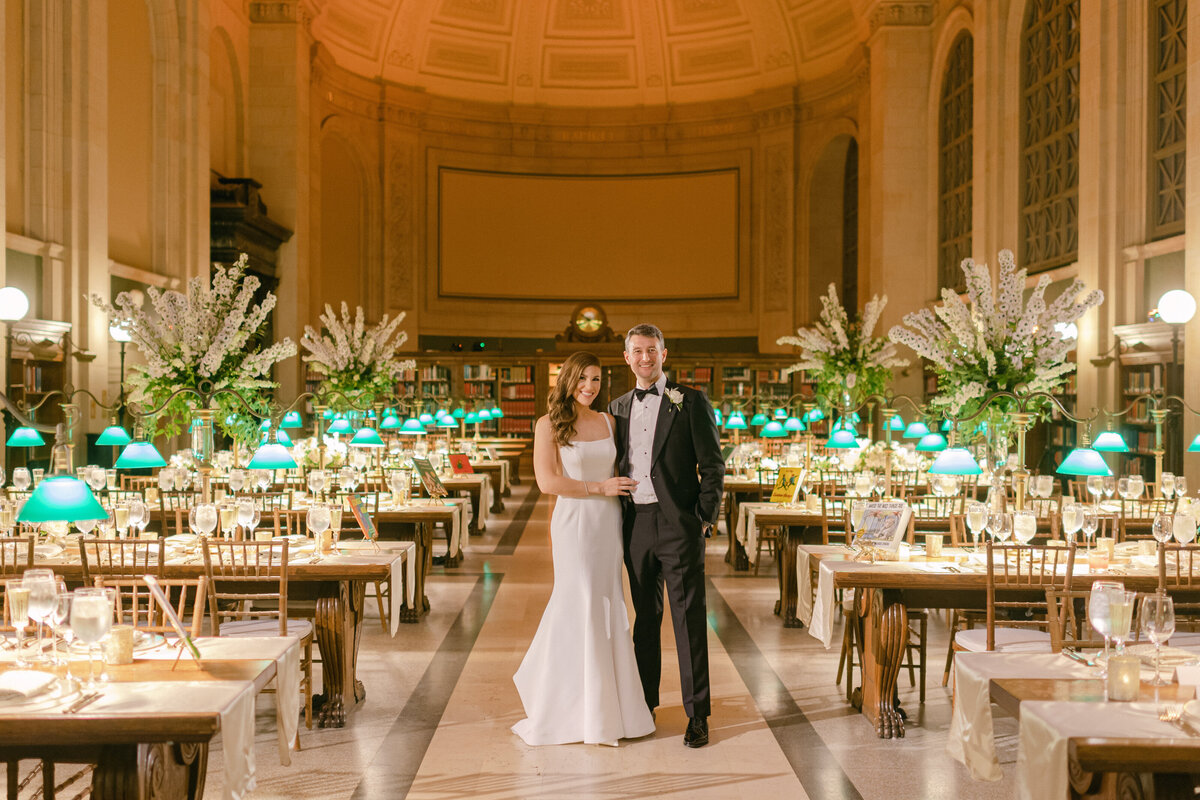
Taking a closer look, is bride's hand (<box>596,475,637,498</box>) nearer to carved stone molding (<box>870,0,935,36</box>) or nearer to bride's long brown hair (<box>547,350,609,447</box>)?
bride's long brown hair (<box>547,350,609,447</box>)

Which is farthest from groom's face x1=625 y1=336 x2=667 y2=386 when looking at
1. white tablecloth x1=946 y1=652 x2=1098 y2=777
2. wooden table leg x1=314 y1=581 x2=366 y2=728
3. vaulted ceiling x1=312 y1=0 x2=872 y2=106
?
vaulted ceiling x1=312 y1=0 x2=872 y2=106

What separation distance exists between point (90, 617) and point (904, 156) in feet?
53.8

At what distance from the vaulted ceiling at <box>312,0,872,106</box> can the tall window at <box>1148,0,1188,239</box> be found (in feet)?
37.1

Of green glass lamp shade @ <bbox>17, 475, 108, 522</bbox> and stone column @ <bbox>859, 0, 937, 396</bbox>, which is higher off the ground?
stone column @ <bbox>859, 0, 937, 396</bbox>

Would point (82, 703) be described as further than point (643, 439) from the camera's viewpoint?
No

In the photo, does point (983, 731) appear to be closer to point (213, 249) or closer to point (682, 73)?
point (213, 249)

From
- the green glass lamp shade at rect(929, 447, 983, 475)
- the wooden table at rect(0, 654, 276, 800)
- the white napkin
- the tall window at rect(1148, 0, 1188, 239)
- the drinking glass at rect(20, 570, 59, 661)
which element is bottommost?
the wooden table at rect(0, 654, 276, 800)

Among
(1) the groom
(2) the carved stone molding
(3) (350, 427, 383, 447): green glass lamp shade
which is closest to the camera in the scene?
(1) the groom

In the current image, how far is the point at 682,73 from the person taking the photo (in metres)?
24.0

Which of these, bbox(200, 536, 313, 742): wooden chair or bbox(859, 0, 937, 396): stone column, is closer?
bbox(200, 536, 313, 742): wooden chair

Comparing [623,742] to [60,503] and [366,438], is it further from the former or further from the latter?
[366,438]

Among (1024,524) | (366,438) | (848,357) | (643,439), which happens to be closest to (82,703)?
(643,439)

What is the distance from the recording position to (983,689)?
311 cm

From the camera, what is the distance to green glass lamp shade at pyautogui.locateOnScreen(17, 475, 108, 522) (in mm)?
2875
